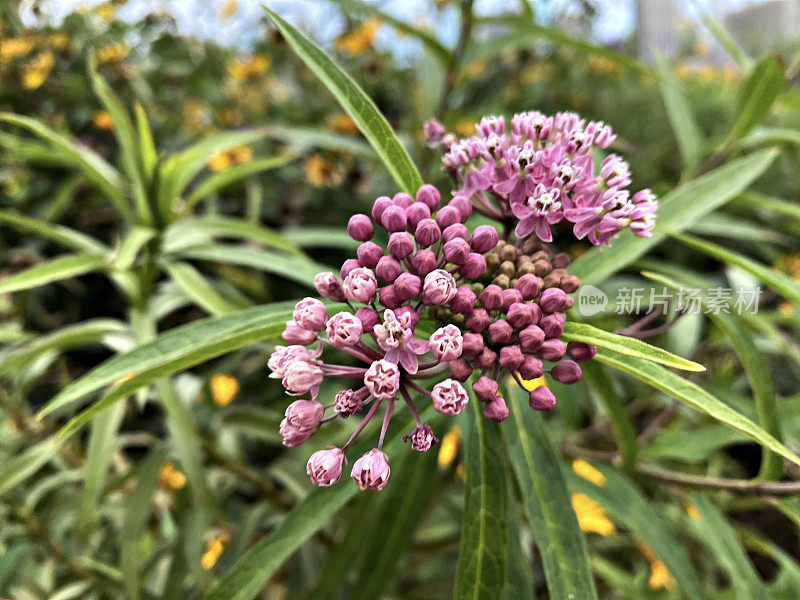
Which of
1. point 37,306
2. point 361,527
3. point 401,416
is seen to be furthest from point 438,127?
point 37,306

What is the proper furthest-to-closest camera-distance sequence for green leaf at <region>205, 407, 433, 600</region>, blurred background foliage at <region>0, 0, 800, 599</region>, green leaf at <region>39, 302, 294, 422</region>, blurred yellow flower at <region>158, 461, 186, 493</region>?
1. blurred yellow flower at <region>158, 461, 186, 493</region>
2. blurred background foliage at <region>0, 0, 800, 599</region>
3. green leaf at <region>205, 407, 433, 600</region>
4. green leaf at <region>39, 302, 294, 422</region>

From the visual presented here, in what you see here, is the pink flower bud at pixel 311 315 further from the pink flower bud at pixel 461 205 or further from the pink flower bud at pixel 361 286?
the pink flower bud at pixel 461 205

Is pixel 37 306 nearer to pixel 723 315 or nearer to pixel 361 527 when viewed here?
pixel 361 527

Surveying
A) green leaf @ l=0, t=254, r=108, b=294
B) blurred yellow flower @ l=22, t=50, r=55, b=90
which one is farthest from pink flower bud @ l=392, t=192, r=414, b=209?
blurred yellow flower @ l=22, t=50, r=55, b=90

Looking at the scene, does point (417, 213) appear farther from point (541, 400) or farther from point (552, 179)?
point (541, 400)

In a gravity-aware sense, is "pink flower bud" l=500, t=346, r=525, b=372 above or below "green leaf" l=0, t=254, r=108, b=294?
below

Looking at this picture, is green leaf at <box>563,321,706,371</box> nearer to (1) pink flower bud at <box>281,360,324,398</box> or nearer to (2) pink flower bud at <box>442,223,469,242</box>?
(2) pink flower bud at <box>442,223,469,242</box>
